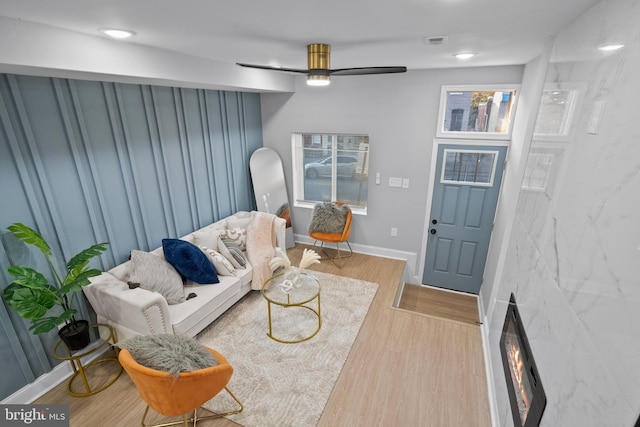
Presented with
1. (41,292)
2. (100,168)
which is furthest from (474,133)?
(41,292)

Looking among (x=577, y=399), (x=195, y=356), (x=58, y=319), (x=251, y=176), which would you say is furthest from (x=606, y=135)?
(x=251, y=176)

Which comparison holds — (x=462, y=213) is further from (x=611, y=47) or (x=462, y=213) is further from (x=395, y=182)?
(x=611, y=47)

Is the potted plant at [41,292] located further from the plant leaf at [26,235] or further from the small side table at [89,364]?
the small side table at [89,364]

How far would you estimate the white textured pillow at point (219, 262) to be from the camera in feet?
10.9

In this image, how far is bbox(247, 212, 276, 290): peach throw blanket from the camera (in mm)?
3562

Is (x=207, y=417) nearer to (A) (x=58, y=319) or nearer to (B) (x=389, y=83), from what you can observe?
(A) (x=58, y=319)

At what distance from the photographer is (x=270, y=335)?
2980 millimetres

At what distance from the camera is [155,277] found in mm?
2807

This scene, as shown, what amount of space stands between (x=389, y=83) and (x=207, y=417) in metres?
3.97

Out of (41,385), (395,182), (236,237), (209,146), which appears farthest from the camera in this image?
(395,182)

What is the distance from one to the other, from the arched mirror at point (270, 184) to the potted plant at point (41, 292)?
2469 mm

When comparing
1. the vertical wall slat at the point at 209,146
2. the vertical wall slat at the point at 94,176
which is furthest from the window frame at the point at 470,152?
the vertical wall slat at the point at 94,176

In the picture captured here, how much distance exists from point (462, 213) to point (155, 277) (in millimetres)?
3654

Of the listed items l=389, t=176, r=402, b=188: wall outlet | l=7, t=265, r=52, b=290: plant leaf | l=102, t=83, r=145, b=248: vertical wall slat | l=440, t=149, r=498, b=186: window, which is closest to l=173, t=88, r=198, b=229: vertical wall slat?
l=102, t=83, r=145, b=248: vertical wall slat
